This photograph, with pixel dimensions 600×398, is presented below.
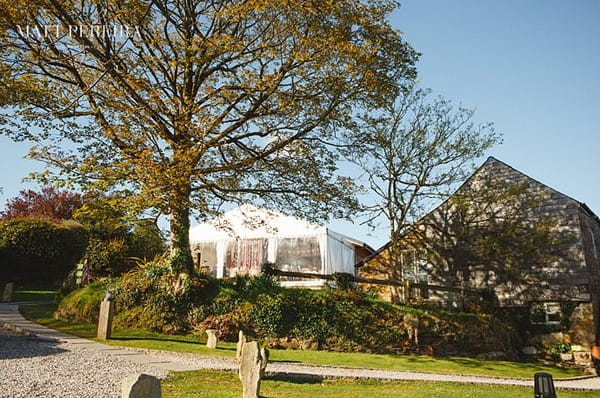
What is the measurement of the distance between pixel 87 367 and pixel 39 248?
1832cm

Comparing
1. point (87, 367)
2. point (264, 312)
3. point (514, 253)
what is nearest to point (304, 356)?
point (264, 312)

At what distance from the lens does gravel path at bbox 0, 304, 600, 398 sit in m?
7.28

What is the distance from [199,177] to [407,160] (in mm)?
11710

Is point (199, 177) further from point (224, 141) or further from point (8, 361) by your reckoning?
point (8, 361)

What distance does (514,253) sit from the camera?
2270cm

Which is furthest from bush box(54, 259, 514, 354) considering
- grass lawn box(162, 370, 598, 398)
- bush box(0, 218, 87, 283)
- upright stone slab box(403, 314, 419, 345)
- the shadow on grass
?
bush box(0, 218, 87, 283)

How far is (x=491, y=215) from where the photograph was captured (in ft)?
76.5

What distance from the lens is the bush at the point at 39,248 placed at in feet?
77.4

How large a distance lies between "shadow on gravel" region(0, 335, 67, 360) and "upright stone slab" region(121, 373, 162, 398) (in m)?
5.83

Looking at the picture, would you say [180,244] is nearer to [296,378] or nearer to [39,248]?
[296,378]

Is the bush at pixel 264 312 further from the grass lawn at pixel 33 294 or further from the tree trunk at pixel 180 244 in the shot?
the grass lawn at pixel 33 294

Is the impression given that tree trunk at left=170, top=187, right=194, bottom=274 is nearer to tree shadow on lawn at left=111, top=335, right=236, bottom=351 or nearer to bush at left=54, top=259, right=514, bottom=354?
bush at left=54, top=259, right=514, bottom=354

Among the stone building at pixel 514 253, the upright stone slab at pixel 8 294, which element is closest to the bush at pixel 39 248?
the upright stone slab at pixel 8 294

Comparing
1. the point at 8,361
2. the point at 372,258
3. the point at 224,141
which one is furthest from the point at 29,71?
the point at 372,258
